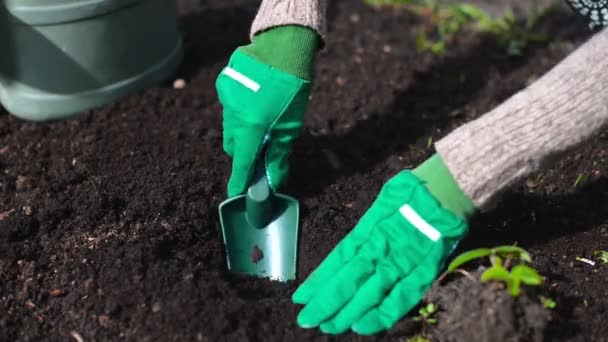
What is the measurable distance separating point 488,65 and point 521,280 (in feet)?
4.81

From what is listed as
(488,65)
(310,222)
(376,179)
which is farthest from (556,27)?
(310,222)

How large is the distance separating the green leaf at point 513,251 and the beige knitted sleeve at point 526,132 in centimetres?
12

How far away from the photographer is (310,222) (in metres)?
2.07

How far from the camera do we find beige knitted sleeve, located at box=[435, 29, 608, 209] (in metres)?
1.68

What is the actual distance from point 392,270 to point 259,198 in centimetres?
45

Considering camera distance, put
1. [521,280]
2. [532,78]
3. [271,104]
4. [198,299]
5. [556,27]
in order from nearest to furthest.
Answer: [521,280], [198,299], [271,104], [532,78], [556,27]

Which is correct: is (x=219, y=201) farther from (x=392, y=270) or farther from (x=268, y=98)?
(x=392, y=270)

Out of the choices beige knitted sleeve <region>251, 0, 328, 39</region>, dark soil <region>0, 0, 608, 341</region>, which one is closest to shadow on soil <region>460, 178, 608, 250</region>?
Answer: dark soil <region>0, 0, 608, 341</region>

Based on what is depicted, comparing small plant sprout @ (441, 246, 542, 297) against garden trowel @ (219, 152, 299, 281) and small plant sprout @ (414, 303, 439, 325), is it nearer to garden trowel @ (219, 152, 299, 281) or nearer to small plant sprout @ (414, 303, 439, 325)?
small plant sprout @ (414, 303, 439, 325)

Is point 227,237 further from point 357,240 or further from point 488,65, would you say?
point 488,65

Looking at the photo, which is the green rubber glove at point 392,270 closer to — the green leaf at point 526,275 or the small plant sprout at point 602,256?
the green leaf at point 526,275

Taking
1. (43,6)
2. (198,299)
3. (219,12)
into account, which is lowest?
(219,12)

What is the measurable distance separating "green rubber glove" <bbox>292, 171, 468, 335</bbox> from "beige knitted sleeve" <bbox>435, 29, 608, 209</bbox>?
0.34 feet

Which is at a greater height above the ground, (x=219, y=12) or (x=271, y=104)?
(x=271, y=104)
